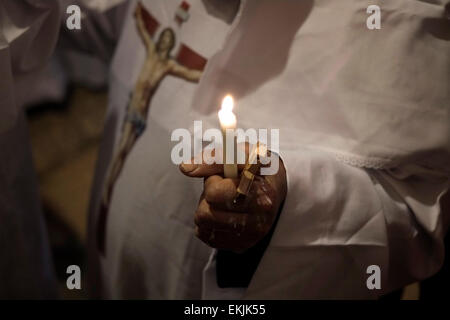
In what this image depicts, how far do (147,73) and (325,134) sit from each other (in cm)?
35

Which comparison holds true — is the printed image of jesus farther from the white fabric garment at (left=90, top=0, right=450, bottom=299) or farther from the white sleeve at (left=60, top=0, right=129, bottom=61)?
the white sleeve at (left=60, top=0, right=129, bottom=61)

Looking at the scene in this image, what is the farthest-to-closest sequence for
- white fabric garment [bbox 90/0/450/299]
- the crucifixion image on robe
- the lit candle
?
the crucifixion image on robe
white fabric garment [bbox 90/0/450/299]
the lit candle

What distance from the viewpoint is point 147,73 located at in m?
0.91

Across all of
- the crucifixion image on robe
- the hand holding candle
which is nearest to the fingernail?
the hand holding candle

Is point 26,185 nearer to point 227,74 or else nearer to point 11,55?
point 11,55

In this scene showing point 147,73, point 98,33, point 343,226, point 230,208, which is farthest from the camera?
point 98,33

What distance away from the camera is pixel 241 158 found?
591mm

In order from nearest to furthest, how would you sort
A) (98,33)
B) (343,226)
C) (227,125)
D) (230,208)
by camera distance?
(227,125) → (230,208) → (343,226) → (98,33)

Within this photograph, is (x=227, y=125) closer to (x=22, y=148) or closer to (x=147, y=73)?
(x=147, y=73)

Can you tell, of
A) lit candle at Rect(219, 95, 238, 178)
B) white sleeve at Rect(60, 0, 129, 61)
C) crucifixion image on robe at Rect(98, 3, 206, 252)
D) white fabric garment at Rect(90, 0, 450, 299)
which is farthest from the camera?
white sleeve at Rect(60, 0, 129, 61)

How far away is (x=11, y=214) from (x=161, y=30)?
44 centimetres

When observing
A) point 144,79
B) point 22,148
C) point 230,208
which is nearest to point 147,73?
point 144,79

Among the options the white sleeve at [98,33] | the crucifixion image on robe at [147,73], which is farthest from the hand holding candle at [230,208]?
the white sleeve at [98,33]

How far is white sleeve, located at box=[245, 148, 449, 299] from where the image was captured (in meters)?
0.72
